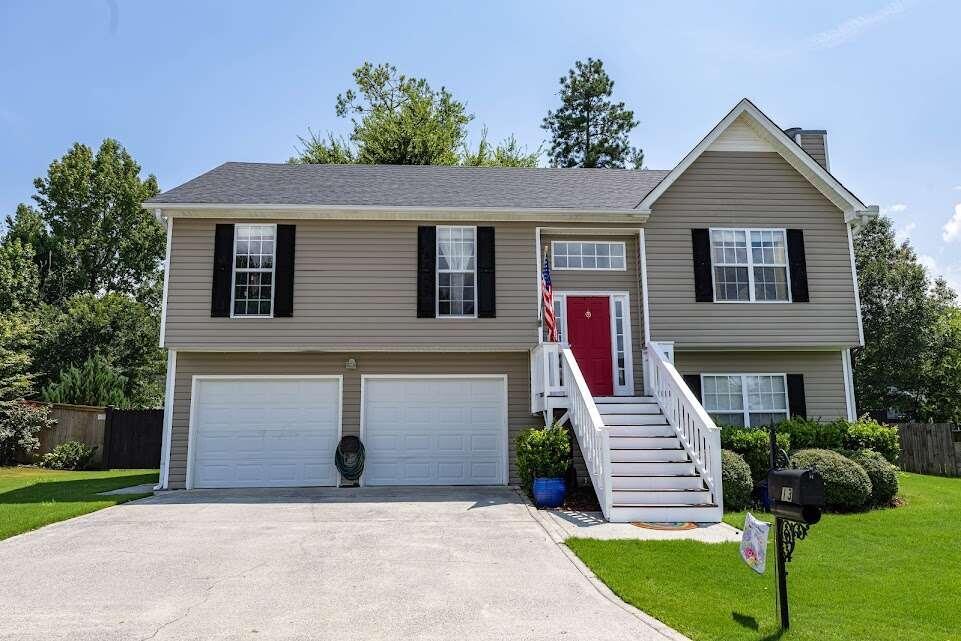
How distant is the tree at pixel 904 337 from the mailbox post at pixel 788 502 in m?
23.2

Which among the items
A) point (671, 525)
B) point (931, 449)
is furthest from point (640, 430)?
point (931, 449)

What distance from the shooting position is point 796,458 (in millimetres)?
10023

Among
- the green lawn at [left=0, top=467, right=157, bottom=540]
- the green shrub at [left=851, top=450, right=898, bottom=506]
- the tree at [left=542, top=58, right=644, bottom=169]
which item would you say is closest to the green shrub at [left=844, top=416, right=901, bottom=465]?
the green shrub at [left=851, top=450, right=898, bottom=506]

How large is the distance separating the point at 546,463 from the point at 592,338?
343cm

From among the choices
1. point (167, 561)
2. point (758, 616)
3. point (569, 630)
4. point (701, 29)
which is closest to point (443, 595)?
point (569, 630)

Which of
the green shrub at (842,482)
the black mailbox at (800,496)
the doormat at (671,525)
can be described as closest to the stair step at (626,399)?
the green shrub at (842,482)

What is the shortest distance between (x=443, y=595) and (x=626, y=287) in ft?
27.8

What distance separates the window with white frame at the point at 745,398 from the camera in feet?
41.3

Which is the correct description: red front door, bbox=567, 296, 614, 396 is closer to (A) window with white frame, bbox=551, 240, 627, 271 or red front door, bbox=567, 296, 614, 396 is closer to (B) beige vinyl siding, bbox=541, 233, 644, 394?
(B) beige vinyl siding, bbox=541, 233, 644, 394

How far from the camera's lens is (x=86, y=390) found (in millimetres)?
20156

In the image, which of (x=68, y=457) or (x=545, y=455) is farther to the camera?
(x=68, y=457)

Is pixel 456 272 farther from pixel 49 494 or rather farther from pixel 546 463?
pixel 49 494

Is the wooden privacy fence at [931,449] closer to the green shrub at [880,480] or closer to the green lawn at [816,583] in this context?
the green shrub at [880,480]

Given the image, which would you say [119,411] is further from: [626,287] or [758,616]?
[758,616]
